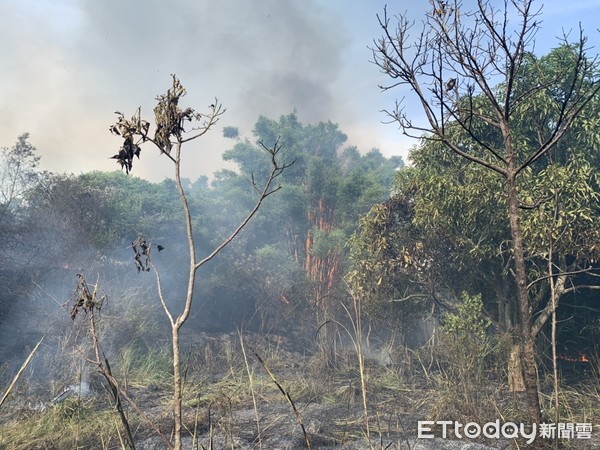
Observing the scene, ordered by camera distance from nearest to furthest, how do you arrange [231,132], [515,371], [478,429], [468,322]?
[478,429], [468,322], [515,371], [231,132]

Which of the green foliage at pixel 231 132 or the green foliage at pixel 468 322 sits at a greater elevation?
the green foliage at pixel 231 132

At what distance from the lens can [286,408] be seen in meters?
7.55

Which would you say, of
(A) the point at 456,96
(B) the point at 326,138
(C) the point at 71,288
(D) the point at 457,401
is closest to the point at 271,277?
(C) the point at 71,288

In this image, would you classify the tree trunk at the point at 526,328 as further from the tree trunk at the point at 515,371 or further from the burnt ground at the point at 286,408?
the tree trunk at the point at 515,371

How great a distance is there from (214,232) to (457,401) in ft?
42.6

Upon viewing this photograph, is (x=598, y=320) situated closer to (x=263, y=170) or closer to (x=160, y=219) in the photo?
(x=160, y=219)

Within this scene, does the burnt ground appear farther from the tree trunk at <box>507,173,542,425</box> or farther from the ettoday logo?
the tree trunk at <box>507,173,542,425</box>

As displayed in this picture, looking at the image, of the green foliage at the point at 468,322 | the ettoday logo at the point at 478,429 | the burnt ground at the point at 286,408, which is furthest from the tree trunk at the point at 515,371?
the ettoday logo at the point at 478,429

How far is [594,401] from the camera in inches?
266

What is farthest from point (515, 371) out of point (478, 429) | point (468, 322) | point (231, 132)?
point (231, 132)

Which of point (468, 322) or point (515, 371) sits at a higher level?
point (468, 322)

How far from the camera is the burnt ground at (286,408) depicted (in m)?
5.63

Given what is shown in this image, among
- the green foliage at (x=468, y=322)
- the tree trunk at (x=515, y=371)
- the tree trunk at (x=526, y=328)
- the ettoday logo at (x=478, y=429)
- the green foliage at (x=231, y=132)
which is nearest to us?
the tree trunk at (x=526, y=328)

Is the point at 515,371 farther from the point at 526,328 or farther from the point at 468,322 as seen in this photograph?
the point at 526,328
